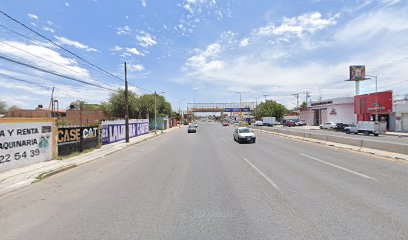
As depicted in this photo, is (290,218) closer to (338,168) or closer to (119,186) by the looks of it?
(119,186)

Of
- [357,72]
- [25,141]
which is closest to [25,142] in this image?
[25,141]

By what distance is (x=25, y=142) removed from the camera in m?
13.5

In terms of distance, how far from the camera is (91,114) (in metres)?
68.7

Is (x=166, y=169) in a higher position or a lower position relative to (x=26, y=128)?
lower

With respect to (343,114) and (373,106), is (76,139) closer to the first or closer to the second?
(373,106)

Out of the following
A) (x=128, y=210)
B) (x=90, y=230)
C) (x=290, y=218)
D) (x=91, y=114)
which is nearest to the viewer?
(x=90, y=230)

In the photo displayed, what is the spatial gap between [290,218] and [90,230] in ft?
12.2

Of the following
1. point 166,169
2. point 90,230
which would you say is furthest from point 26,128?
point 90,230

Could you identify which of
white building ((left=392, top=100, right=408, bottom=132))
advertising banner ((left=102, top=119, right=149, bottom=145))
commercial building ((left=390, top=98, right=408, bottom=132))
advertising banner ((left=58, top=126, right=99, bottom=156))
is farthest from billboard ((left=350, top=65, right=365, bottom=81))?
advertising banner ((left=58, top=126, right=99, bottom=156))

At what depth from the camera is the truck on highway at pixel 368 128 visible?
38.1 meters

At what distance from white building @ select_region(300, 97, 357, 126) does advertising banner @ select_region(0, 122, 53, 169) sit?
57.1 meters

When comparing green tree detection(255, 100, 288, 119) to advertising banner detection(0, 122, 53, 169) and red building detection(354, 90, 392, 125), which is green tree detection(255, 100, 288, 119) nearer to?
red building detection(354, 90, 392, 125)

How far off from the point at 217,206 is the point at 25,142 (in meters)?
11.4

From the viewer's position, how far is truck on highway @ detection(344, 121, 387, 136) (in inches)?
1500
